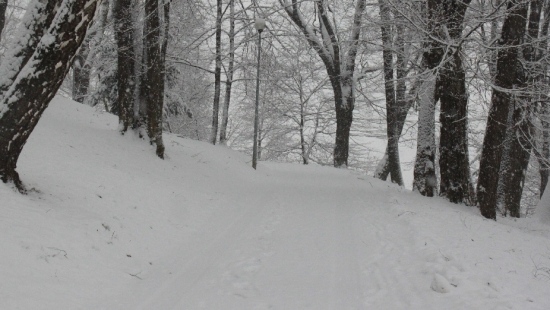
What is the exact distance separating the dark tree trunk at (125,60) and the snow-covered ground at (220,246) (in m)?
1.00

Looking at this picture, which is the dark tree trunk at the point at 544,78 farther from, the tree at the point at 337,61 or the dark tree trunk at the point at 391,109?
the tree at the point at 337,61

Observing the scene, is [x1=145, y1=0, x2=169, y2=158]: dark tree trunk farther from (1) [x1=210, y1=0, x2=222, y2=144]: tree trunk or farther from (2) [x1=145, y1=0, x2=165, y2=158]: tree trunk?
(1) [x1=210, y1=0, x2=222, y2=144]: tree trunk

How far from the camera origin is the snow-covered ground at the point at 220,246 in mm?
4180

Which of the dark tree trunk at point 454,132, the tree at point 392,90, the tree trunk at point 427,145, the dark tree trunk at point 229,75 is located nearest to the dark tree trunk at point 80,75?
the dark tree trunk at point 229,75

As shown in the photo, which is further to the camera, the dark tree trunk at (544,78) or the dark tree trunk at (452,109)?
the dark tree trunk at (544,78)

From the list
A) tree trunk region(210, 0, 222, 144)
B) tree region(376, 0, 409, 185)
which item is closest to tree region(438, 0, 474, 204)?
tree region(376, 0, 409, 185)

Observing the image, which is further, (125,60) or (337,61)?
(337,61)

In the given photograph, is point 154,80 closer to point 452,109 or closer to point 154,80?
point 154,80

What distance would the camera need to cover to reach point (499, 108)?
859 centimetres

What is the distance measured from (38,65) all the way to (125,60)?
20.2 feet

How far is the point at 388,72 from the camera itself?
1468 cm

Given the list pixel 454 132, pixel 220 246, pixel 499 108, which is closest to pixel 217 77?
pixel 454 132

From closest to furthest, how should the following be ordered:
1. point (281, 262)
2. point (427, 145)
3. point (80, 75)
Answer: point (281, 262) → point (427, 145) → point (80, 75)

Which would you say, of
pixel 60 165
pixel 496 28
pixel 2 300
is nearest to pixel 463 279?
pixel 2 300
